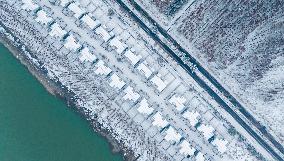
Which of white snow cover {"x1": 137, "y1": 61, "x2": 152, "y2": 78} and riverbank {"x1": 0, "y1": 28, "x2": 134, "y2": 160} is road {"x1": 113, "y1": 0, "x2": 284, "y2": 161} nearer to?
white snow cover {"x1": 137, "y1": 61, "x2": 152, "y2": 78}

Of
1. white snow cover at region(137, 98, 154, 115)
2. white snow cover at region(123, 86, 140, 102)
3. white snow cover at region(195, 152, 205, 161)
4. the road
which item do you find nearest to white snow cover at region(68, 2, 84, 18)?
the road

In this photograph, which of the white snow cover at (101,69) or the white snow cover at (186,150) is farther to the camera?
the white snow cover at (101,69)

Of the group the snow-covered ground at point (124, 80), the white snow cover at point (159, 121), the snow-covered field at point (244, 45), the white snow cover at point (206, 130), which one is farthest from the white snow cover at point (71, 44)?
the white snow cover at point (206, 130)

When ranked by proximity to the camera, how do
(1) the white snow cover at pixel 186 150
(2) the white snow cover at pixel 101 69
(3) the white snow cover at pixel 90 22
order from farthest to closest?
(3) the white snow cover at pixel 90 22
(2) the white snow cover at pixel 101 69
(1) the white snow cover at pixel 186 150

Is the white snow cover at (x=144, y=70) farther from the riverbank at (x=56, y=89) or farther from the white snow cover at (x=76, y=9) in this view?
the white snow cover at (x=76, y=9)

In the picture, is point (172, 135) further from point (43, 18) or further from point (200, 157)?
point (43, 18)

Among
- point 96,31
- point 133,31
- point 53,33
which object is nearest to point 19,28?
point 53,33

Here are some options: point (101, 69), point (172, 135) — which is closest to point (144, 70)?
point (101, 69)
